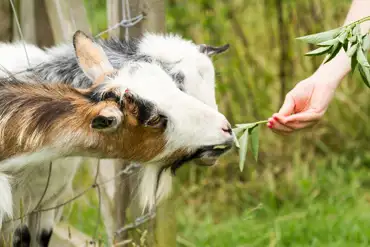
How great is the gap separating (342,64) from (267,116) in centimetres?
291

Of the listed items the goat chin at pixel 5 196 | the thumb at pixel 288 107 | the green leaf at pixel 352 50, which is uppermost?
the green leaf at pixel 352 50

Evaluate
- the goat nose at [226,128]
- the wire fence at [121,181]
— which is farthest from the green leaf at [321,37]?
the wire fence at [121,181]

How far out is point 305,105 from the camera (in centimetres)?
384

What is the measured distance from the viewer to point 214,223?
20.6ft

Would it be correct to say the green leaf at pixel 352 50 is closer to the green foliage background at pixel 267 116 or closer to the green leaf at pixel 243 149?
the green leaf at pixel 243 149

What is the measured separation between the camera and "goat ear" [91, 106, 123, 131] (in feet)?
11.2

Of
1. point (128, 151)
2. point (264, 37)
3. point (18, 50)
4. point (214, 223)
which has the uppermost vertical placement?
point (18, 50)

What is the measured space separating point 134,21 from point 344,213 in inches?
77.9

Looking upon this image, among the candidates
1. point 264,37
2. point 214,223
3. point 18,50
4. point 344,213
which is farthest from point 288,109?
point 264,37

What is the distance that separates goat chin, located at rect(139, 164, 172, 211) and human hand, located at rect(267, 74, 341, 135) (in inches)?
18.6

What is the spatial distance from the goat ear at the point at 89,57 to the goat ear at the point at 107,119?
32 centimetres

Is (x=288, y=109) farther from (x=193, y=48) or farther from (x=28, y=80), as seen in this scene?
(x=28, y=80)

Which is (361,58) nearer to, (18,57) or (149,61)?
(149,61)

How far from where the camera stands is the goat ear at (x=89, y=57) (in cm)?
373
